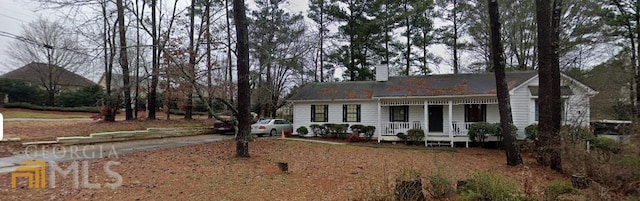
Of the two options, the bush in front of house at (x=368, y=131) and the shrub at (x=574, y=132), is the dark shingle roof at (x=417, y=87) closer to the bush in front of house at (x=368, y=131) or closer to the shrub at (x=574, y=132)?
the bush in front of house at (x=368, y=131)

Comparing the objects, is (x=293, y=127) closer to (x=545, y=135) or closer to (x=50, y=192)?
(x=545, y=135)

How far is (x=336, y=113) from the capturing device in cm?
2100

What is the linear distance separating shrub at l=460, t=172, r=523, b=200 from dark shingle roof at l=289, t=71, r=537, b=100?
12.5 m

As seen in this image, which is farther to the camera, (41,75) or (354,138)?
(41,75)

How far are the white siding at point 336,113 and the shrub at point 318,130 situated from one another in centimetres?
51

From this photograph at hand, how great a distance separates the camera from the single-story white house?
17109 millimetres

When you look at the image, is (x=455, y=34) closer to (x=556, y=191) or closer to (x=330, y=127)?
(x=330, y=127)

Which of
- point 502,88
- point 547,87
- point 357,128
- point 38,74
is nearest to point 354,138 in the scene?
point 357,128

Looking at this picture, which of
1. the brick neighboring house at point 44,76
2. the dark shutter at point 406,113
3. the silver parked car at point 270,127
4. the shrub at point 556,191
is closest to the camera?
the shrub at point 556,191

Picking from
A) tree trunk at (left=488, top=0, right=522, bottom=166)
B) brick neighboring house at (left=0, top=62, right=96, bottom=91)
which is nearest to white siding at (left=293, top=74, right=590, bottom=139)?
tree trunk at (left=488, top=0, right=522, bottom=166)

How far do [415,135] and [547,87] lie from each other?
770cm

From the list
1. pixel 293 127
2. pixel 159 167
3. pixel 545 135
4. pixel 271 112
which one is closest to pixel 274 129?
pixel 293 127

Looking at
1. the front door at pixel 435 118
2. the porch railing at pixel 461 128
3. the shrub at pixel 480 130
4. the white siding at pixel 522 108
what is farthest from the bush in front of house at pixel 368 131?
the white siding at pixel 522 108

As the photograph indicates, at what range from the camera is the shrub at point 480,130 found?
1644 centimetres
